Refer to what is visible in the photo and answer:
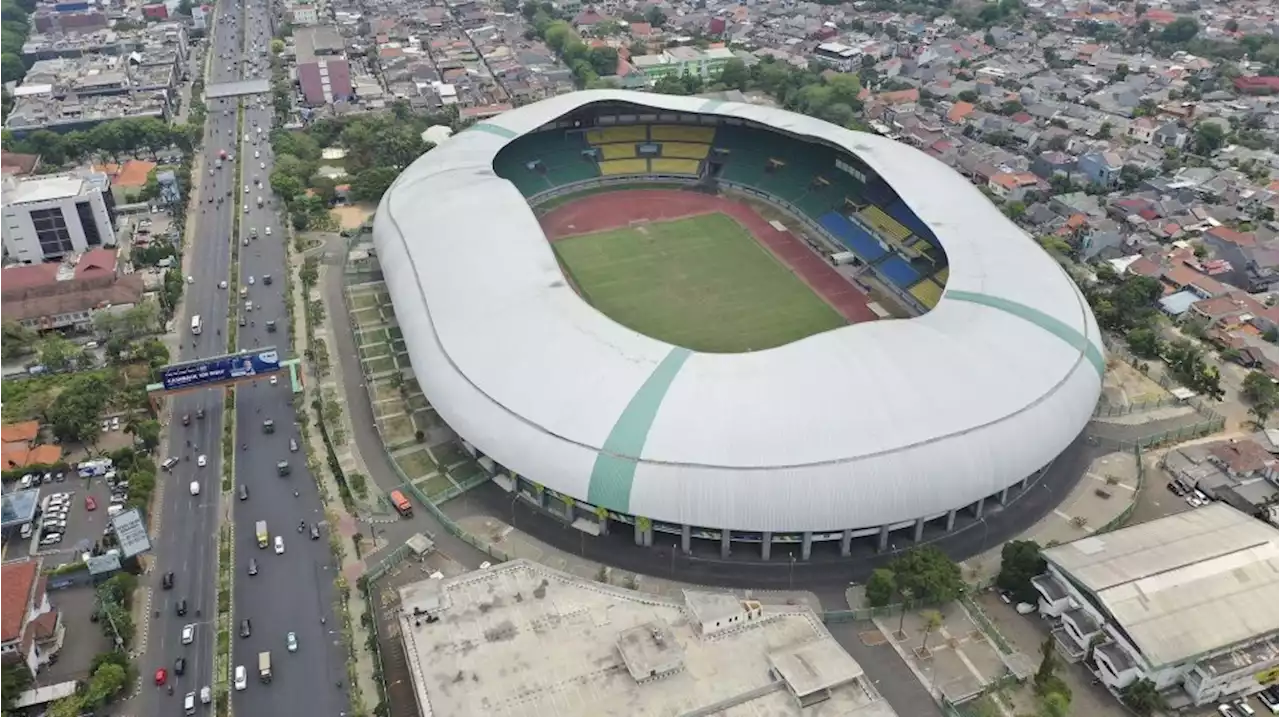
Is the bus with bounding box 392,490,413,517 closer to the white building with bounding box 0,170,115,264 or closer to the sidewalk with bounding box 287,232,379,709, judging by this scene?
the sidewalk with bounding box 287,232,379,709

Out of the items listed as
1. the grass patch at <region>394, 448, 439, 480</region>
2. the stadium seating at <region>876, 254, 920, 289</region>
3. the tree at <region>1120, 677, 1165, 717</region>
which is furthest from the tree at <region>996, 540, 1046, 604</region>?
the grass patch at <region>394, 448, 439, 480</region>

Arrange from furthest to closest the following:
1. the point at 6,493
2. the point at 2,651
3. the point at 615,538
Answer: the point at 6,493
the point at 615,538
the point at 2,651

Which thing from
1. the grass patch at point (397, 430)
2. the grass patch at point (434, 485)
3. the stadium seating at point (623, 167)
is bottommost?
the stadium seating at point (623, 167)

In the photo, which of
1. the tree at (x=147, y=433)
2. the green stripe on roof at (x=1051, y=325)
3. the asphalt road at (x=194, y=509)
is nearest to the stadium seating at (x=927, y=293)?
Result: the green stripe on roof at (x=1051, y=325)

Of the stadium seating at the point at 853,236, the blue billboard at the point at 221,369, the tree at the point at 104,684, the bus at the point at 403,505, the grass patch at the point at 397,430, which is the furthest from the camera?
the stadium seating at the point at 853,236

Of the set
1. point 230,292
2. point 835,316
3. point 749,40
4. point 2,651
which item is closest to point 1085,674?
point 835,316

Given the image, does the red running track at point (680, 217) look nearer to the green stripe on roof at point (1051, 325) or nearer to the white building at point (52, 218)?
the green stripe on roof at point (1051, 325)

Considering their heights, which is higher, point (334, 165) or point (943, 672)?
point (943, 672)

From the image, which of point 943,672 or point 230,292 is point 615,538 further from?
point 230,292
